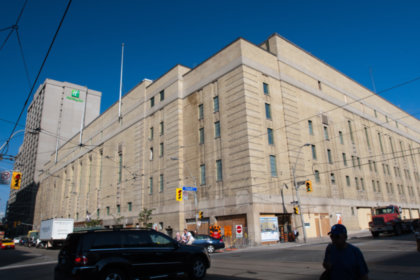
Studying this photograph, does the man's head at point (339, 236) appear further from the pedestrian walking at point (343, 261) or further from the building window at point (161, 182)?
the building window at point (161, 182)

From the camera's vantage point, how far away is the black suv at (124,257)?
8.12m

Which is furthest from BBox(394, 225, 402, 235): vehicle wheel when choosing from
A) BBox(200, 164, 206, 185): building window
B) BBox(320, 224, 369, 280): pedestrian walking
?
BBox(320, 224, 369, 280): pedestrian walking

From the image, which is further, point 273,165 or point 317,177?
point 317,177

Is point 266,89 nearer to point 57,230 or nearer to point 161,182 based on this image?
point 161,182

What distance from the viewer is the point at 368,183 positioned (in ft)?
162

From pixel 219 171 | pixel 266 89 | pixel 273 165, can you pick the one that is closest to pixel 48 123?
pixel 219 171

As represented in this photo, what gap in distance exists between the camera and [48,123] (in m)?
116

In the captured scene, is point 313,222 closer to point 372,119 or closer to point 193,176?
point 193,176

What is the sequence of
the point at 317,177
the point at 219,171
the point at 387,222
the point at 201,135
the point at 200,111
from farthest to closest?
1. the point at 200,111
2. the point at 317,177
3. the point at 201,135
4. the point at 219,171
5. the point at 387,222

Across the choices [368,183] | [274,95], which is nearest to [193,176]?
[274,95]

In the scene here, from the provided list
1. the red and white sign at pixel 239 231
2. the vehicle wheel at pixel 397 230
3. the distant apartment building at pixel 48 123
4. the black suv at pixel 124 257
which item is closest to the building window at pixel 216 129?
the red and white sign at pixel 239 231

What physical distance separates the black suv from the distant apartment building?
349ft

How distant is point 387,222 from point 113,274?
2828 centimetres

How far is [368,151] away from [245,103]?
29.8m
